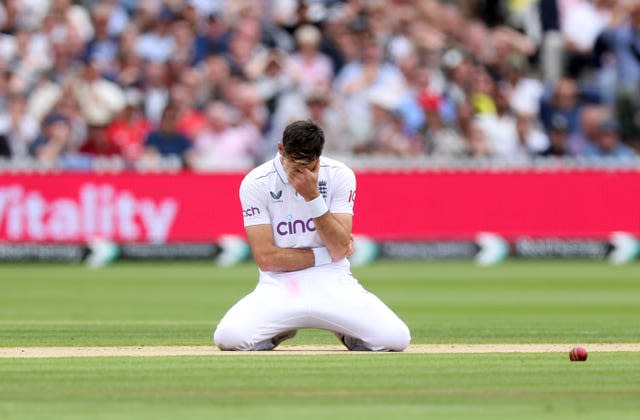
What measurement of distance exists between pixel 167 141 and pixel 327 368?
13.2 metres

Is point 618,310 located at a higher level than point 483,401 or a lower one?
lower

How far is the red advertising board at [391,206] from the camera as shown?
862 inches

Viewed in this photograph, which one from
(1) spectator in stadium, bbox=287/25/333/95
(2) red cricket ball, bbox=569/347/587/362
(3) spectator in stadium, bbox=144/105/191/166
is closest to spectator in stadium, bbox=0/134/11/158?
(3) spectator in stadium, bbox=144/105/191/166

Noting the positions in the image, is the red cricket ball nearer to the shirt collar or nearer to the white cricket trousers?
the white cricket trousers

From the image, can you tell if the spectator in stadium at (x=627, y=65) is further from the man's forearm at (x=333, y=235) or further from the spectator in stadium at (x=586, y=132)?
the man's forearm at (x=333, y=235)

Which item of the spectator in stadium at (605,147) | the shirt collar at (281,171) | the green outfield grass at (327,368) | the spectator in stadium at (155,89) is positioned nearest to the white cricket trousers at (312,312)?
the green outfield grass at (327,368)

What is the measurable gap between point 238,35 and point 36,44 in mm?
2829

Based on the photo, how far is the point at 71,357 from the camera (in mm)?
10000

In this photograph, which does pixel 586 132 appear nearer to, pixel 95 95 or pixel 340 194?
pixel 95 95

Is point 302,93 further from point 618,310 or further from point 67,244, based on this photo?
point 618,310

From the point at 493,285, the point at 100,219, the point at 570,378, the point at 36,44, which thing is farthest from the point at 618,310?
the point at 36,44

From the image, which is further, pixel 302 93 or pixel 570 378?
pixel 302 93

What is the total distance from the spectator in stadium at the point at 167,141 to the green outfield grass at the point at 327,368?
4841 millimetres

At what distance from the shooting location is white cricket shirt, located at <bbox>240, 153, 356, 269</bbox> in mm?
10211
